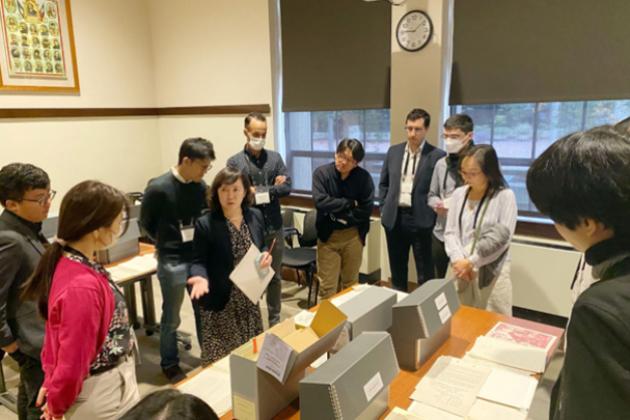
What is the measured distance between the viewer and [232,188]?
6.52ft

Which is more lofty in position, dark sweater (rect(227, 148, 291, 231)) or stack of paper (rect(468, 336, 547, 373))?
dark sweater (rect(227, 148, 291, 231))

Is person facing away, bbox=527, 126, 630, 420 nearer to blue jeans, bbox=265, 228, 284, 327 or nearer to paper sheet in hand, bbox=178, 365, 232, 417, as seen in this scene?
paper sheet in hand, bbox=178, 365, 232, 417

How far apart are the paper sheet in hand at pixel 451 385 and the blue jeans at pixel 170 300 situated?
1.59 m

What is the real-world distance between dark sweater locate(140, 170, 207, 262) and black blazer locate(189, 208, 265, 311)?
1.62 feet

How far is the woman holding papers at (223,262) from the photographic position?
1991 millimetres

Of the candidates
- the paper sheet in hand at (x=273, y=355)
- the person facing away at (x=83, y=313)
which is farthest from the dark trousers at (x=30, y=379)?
the paper sheet in hand at (x=273, y=355)

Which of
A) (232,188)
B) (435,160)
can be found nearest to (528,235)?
(435,160)

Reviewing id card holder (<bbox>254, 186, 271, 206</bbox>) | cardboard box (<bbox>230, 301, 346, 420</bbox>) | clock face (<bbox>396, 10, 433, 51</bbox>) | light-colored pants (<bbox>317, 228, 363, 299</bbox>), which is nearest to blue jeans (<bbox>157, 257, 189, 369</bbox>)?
id card holder (<bbox>254, 186, 271, 206</bbox>)

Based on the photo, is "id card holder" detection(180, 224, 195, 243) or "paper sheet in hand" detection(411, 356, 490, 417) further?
"id card holder" detection(180, 224, 195, 243)

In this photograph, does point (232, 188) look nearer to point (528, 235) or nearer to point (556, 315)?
point (528, 235)

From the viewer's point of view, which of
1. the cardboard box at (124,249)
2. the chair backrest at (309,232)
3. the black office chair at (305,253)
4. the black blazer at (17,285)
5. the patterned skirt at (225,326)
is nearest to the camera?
the black blazer at (17,285)

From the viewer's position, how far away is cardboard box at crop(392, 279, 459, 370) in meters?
1.49

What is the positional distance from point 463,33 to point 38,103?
3.92 m

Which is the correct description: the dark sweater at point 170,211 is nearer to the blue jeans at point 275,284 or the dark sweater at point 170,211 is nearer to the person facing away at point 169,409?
the blue jeans at point 275,284
